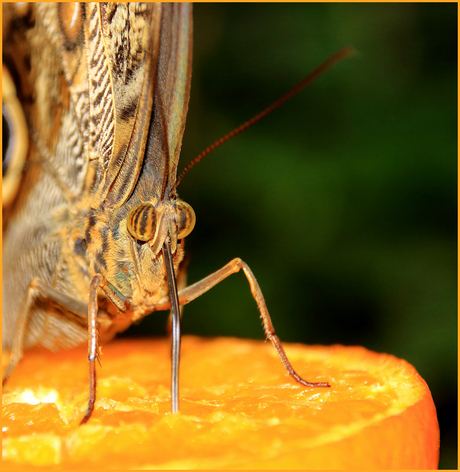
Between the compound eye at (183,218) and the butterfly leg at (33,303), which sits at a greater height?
the compound eye at (183,218)

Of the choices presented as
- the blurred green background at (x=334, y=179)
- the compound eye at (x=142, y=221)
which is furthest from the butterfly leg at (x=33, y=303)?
the blurred green background at (x=334, y=179)

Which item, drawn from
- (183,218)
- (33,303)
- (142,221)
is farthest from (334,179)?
(33,303)

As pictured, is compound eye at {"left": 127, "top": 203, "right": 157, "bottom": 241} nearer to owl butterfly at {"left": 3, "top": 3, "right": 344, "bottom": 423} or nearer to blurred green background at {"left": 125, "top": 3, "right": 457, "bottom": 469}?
owl butterfly at {"left": 3, "top": 3, "right": 344, "bottom": 423}

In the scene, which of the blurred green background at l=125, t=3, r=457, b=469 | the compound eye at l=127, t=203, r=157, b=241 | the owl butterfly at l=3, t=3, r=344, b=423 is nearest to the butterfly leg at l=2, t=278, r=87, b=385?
the owl butterfly at l=3, t=3, r=344, b=423

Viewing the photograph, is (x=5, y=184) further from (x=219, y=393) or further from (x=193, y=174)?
(x=219, y=393)

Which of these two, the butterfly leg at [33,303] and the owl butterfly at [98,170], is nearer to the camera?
the owl butterfly at [98,170]

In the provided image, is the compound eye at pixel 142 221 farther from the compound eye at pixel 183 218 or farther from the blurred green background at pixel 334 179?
the blurred green background at pixel 334 179
